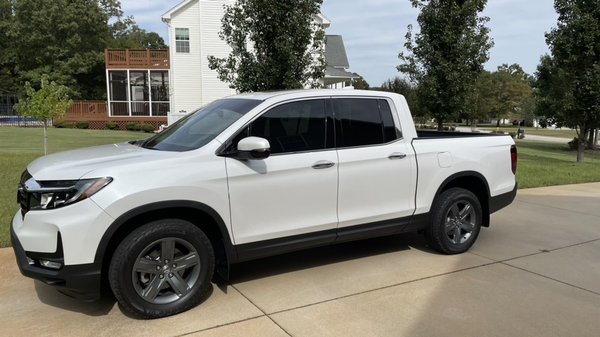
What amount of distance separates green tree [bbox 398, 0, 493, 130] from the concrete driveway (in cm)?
845

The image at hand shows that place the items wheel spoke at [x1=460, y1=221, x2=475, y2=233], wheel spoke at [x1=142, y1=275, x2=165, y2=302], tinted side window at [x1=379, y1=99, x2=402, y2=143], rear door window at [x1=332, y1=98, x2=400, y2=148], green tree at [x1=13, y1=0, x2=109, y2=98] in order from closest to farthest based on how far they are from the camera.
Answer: wheel spoke at [x1=142, y1=275, x2=165, y2=302] → rear door window at [x1=332, y1=98, x2=400, y2=148] → tinted side window at [x1=379, y1=99, x2=402, y2=143] → wheel spoke at [x1=460, y1=221, x2=475, y2=233] → green tree at [x1=13, y1=0, x2=109, y2=98]

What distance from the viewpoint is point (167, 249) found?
12.9 ft

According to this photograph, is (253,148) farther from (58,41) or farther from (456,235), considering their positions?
(58,41)

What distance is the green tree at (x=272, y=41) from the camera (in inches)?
373

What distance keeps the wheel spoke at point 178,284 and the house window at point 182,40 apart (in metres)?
29.1

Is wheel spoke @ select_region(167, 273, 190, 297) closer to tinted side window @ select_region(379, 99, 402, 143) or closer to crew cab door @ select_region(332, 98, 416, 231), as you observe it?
crew cab door @ select_region(332, 98, 416, 231)

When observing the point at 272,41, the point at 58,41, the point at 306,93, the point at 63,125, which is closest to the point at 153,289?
the point at 306,93

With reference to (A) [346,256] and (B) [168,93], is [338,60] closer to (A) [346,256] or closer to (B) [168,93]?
(B) [168,93]

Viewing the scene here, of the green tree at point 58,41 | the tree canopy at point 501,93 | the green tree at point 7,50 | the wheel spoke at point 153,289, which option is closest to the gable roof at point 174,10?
the green tree at point 58,41

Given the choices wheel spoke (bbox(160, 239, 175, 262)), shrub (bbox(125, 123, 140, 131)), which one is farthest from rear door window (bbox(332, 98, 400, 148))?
shrub (bbox(125, 123, 140, 131))

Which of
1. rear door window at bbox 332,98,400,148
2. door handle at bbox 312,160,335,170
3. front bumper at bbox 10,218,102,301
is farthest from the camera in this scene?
rear door window at bbox 332,98,400,148

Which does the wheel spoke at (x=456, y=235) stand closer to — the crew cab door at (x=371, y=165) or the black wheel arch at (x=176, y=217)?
the crew cab door at (x=371, y=165)

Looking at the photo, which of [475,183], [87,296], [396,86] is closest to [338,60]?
[396,86]

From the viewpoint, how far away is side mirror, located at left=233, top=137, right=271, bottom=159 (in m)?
3.98
